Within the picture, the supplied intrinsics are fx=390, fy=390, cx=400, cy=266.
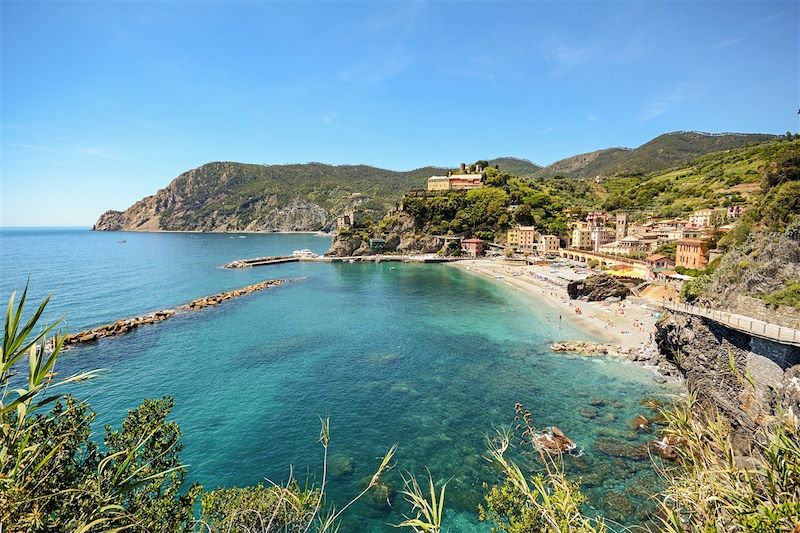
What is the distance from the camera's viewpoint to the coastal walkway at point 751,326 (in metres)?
17.5

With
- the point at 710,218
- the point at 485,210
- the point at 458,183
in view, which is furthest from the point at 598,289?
the point at 458,183

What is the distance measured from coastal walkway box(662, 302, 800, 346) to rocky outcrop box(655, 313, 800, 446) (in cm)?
41

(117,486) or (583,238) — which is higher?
(583,238)

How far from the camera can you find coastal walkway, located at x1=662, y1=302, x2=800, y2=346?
17.5 meters

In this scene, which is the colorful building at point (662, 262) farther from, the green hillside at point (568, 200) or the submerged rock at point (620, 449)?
the submerged rock at point (620, 449)

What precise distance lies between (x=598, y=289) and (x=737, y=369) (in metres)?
37.6

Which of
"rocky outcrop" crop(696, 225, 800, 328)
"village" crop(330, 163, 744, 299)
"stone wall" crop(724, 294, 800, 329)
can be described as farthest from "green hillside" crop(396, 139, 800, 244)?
"stone wall" crop(724, 294, 800, 329)

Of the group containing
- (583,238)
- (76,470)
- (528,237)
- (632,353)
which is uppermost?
(528,237)

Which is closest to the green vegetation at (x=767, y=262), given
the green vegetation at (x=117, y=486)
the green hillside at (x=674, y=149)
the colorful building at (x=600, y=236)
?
the green vegetation at (x=117, y=486)

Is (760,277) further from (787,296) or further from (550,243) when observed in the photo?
(550,243)

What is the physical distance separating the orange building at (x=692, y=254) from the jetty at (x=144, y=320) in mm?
60455

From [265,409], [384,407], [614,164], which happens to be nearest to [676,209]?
[384,407]

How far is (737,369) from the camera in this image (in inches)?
588

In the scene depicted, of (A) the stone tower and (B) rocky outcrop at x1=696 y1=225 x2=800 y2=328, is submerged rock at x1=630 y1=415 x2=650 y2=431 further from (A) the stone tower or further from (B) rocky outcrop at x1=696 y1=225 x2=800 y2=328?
(A) the stone tower
